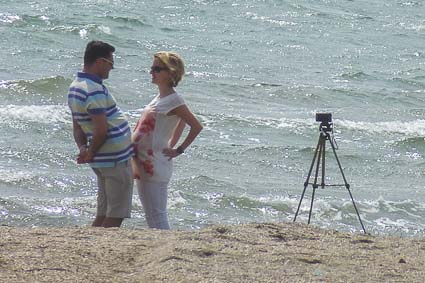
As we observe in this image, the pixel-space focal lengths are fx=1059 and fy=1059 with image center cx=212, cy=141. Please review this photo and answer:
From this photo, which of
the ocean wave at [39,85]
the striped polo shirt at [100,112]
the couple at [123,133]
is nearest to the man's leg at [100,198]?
the couple at [123,133]

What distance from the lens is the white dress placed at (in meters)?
7.11

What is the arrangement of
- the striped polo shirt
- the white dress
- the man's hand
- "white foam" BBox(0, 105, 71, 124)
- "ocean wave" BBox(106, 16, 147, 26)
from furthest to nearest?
"ocean wave" BBox(106, 16, 147, 26)
"white foam" BBox(0, 105, 71, 124)
the white dress
the man's hand
the striped polo shirt

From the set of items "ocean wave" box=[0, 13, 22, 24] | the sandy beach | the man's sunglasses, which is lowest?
"ocean wave" box=[0, 13, 22, 24]

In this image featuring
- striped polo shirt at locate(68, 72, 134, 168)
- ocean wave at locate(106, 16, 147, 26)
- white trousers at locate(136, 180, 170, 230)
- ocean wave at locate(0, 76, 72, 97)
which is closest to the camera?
striped polo shirt at locate(68, 72, 134, 168)

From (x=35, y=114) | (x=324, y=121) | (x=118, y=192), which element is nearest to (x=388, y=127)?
(x=35, y=114)

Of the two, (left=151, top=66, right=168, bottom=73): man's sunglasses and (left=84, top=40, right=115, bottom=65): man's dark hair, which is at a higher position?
(left=84, top=40, right=115, bottom=65): man's dark hair

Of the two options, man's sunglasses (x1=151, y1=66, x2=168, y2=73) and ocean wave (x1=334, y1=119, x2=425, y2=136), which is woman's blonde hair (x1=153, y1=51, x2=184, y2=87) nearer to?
man's sunglasses (x1=151, y1=66, x2=168, y2=73)

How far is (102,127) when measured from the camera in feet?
22.6

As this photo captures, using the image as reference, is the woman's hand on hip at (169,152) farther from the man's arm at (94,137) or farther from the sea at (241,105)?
the sea at (241,105)

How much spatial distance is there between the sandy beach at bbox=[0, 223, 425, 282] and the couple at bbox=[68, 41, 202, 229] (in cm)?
27

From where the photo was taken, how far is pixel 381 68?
82.4 ft

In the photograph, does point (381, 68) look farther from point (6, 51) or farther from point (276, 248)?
point (276, 248)

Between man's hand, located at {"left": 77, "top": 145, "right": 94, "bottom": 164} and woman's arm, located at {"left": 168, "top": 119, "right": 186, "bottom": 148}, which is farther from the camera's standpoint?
woman's arm, located at {"left": 168, "top": 119, "right": 186, "bottom": 148}

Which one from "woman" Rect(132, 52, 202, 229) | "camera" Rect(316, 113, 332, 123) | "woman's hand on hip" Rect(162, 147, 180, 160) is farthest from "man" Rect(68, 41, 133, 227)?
"camera" Rect(316, 113, 332, 123)
